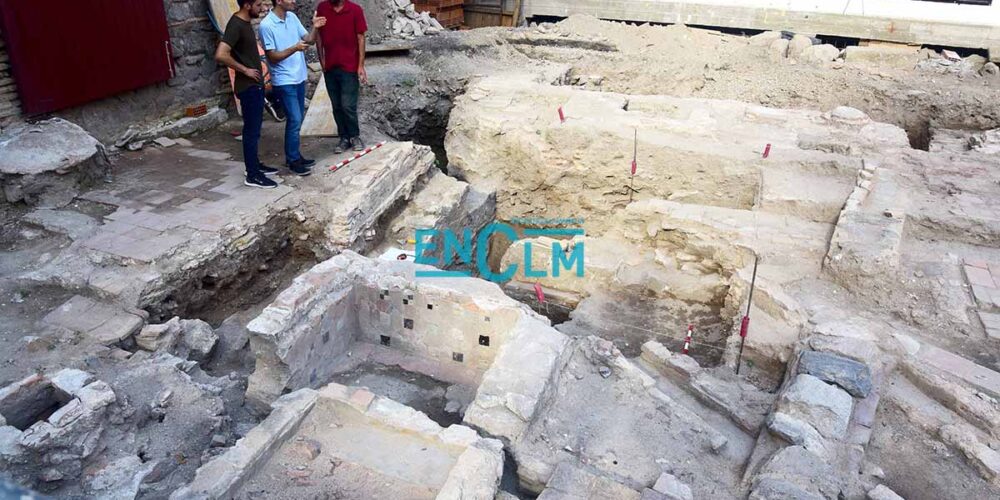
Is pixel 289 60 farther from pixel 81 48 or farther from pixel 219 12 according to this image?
pixel 219 12

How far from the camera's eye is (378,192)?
6.35 m

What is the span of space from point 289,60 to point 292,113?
476 millimetres

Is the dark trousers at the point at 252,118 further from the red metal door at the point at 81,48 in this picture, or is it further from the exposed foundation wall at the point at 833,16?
the exposed foundation wall at the point at 833,16

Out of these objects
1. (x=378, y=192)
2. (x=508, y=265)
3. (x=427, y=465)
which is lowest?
(x=508, y=265)

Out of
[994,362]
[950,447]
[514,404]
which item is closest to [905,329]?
[994,362]

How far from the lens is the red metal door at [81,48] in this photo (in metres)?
5.68

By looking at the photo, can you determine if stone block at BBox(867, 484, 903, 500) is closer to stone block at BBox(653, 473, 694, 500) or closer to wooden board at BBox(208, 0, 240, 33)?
stone block at BBox(653, 473, 694, 500)

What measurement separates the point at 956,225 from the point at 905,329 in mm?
1622

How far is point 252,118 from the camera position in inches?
227

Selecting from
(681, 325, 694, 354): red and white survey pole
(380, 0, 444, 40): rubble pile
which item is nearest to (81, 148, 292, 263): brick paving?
(681, 325, 694, 354): red and white survey pole

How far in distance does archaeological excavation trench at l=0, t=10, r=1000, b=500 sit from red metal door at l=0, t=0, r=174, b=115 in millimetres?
480

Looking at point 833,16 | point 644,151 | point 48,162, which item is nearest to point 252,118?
point 48,162

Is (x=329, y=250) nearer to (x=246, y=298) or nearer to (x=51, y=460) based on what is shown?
(x=246, y=298)

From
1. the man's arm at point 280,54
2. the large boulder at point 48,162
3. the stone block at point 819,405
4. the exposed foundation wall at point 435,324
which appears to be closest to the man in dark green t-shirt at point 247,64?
the man's arm at point 280,54
